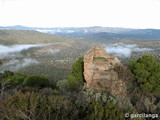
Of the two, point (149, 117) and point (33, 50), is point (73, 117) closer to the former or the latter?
point (149, 117)

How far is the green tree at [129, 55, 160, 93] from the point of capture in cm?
2073

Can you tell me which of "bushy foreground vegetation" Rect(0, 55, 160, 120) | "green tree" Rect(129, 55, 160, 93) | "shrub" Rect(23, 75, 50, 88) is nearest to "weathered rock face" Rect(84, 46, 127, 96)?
"bushy foreground vegetation" Rect(0, 55, 160, 120)

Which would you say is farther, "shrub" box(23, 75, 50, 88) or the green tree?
"shrub" box(23, 75, 50, 88)

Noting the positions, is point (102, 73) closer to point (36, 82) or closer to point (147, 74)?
point (147, 74)

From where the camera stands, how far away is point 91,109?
11609 mm

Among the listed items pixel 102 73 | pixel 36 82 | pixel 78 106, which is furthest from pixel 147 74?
pixel 36 82

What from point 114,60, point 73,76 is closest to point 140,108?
point 114,60

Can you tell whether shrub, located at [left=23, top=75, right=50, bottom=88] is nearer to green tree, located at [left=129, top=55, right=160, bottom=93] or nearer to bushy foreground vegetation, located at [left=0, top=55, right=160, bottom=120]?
bushy foreground vegetation, located at [left=0, top=55, right=160, bottom=120]

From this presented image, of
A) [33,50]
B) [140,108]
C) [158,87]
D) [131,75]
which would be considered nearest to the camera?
[140,108]

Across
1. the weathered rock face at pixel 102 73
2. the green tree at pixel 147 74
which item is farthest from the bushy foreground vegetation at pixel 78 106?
the weathered rock face at pixel 102 73

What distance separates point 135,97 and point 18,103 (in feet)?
45.9

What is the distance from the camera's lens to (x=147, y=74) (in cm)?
2145

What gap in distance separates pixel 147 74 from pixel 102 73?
22.1 ft

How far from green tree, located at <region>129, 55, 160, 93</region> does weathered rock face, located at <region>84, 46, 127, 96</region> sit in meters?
3.15
